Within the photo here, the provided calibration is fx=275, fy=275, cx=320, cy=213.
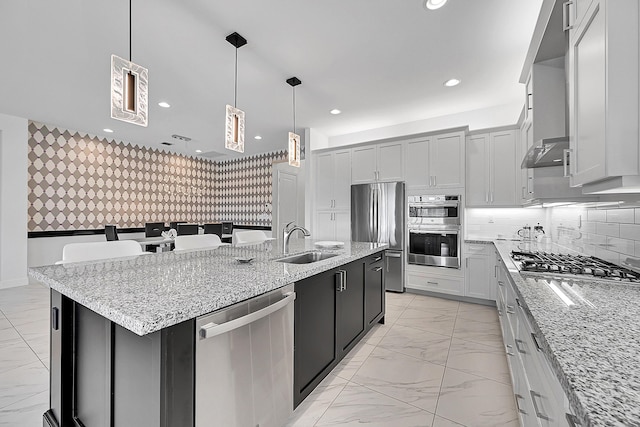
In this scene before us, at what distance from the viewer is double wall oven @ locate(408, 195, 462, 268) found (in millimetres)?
3832

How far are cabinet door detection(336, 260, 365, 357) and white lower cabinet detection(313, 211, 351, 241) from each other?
2390 mm

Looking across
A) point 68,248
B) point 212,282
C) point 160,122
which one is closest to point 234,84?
point 160,122

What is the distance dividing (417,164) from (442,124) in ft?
2.92

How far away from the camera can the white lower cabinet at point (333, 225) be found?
15.7 ft

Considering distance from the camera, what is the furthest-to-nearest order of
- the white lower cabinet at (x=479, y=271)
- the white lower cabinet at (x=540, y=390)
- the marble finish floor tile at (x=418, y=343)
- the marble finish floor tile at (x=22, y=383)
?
1. the white lower cabinet at (x=479, y=271)
2. the marble finish floor tile at (x=418, y=343)
3. the marble finish floor tile at (x=22, y=383)
4. the white lower cabinet at (x=540, y=390)

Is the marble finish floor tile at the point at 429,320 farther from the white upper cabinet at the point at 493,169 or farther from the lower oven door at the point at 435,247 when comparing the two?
the white upper cabinet at the point at 493,169

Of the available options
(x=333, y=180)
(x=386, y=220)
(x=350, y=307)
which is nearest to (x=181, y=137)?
(x=333, y=180)

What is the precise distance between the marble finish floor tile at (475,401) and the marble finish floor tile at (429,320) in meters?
→ 0.82

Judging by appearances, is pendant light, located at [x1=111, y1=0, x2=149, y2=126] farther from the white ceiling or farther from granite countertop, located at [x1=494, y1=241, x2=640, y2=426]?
granite countertop, located at [x1=494, y1=241, x2=640, y2=426]

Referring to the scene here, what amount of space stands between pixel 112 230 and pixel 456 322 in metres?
5.04

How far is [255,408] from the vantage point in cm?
122

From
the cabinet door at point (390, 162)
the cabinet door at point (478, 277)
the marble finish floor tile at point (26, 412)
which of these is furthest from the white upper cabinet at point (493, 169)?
the marble finish floor tile at point (26, 412)

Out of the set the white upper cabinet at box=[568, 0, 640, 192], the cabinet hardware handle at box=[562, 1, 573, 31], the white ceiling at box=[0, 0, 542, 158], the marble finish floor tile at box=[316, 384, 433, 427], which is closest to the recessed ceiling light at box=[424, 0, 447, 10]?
the white ceiling at box=[0, 0, 542, 158]

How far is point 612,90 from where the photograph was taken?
950mm
